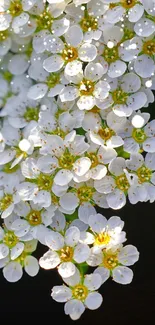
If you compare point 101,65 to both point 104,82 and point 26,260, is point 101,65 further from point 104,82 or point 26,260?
point 26,260

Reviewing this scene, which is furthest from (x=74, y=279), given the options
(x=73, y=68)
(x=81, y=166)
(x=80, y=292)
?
(x=73, y=68)

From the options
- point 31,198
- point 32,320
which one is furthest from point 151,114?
point 32,320

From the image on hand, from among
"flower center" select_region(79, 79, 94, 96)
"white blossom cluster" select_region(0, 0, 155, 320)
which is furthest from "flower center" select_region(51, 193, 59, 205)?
"flower center" select_region(79, 79, 94, 96)

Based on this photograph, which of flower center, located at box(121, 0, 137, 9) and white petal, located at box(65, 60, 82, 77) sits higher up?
flower center, located at box(121, 0, 137, 9)

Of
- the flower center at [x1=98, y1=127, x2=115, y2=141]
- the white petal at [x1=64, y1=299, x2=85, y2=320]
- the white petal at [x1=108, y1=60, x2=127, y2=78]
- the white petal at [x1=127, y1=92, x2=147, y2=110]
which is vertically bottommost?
the white petal at [x1=64, y1=299, x2=85, y2=320]

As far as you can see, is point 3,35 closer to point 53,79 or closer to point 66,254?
point 53,79

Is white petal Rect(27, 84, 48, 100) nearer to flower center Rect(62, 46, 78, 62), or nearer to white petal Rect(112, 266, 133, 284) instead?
flower center Rect(62, 46, 78, 62)

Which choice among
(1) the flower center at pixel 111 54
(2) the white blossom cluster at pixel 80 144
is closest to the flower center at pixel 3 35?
(2) the white blossom cluster at pixel 80 144
